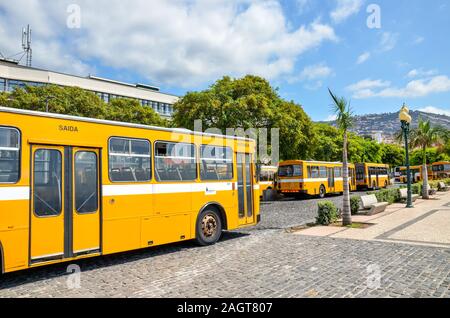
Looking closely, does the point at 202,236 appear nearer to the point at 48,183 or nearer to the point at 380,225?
the point at 48,183

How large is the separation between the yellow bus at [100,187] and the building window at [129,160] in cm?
2

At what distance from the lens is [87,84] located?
60.4 meters

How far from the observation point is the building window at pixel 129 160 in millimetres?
7770

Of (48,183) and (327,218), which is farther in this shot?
(327,218)

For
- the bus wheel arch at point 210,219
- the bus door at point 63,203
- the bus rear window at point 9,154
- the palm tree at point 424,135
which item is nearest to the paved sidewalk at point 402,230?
the bus wheel arch at point 210,219

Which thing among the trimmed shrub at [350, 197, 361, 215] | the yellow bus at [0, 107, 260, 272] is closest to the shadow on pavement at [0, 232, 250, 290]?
the yellow bus at [0, 107, 260, 272]

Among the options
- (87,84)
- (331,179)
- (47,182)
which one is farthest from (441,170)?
(87,84)

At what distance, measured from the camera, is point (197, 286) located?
607 centimetres

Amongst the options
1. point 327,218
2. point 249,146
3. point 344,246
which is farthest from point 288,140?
point 344,246

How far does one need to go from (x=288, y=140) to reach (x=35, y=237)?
62.4ft

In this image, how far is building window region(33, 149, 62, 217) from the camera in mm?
6520

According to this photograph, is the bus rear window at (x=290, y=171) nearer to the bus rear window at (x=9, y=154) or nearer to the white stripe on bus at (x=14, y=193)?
the white stripe on bus at (x=14, y=193)

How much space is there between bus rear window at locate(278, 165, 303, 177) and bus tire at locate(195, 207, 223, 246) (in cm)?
1641

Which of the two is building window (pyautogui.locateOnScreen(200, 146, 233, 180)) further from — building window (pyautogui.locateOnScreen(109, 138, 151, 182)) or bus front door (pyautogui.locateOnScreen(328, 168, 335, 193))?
bus front door (pyautogui.locateOnScreen(328, 168, 335, 193))
